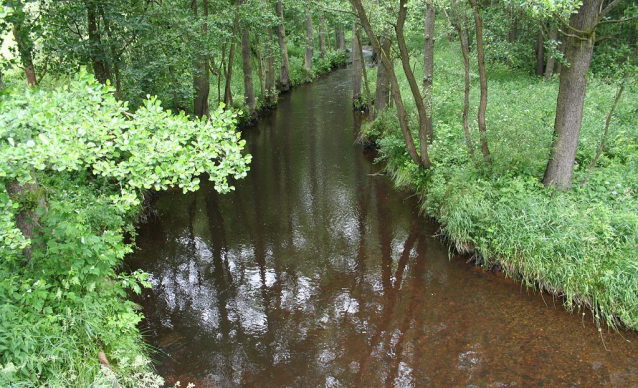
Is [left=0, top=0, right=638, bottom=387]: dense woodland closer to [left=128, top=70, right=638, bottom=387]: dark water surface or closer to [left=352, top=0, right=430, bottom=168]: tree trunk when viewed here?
[left=352, top=0, right=430, bottom=168]: tree trunk

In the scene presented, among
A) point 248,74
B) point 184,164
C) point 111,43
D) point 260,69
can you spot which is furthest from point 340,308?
point 260,69

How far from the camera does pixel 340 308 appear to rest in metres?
7.32

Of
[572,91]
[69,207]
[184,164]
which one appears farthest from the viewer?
[572,91]

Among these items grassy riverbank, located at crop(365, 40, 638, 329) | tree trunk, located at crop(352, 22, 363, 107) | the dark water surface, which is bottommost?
the dark water surface

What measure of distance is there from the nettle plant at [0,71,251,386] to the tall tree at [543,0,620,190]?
648 centimetres

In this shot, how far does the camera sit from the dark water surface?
5.91m

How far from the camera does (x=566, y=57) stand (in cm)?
798

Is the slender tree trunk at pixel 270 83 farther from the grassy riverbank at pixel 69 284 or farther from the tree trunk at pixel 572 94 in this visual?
the grassy riverbank at pixel 69 284

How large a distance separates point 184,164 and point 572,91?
23.5 ft

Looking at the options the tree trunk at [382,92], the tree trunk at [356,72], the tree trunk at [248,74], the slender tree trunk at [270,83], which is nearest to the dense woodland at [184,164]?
the tree trunk at [382,92]

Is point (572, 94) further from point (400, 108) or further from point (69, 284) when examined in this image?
point (69, 284)

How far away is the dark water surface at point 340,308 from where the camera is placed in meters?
5.91

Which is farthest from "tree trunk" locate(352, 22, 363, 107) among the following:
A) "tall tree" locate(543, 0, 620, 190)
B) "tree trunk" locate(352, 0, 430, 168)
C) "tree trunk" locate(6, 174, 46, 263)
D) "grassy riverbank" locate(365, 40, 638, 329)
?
"tree trunk" locate(6, 174, 46, 263)

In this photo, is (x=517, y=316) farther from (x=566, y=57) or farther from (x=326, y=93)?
(x=326, y=93)
